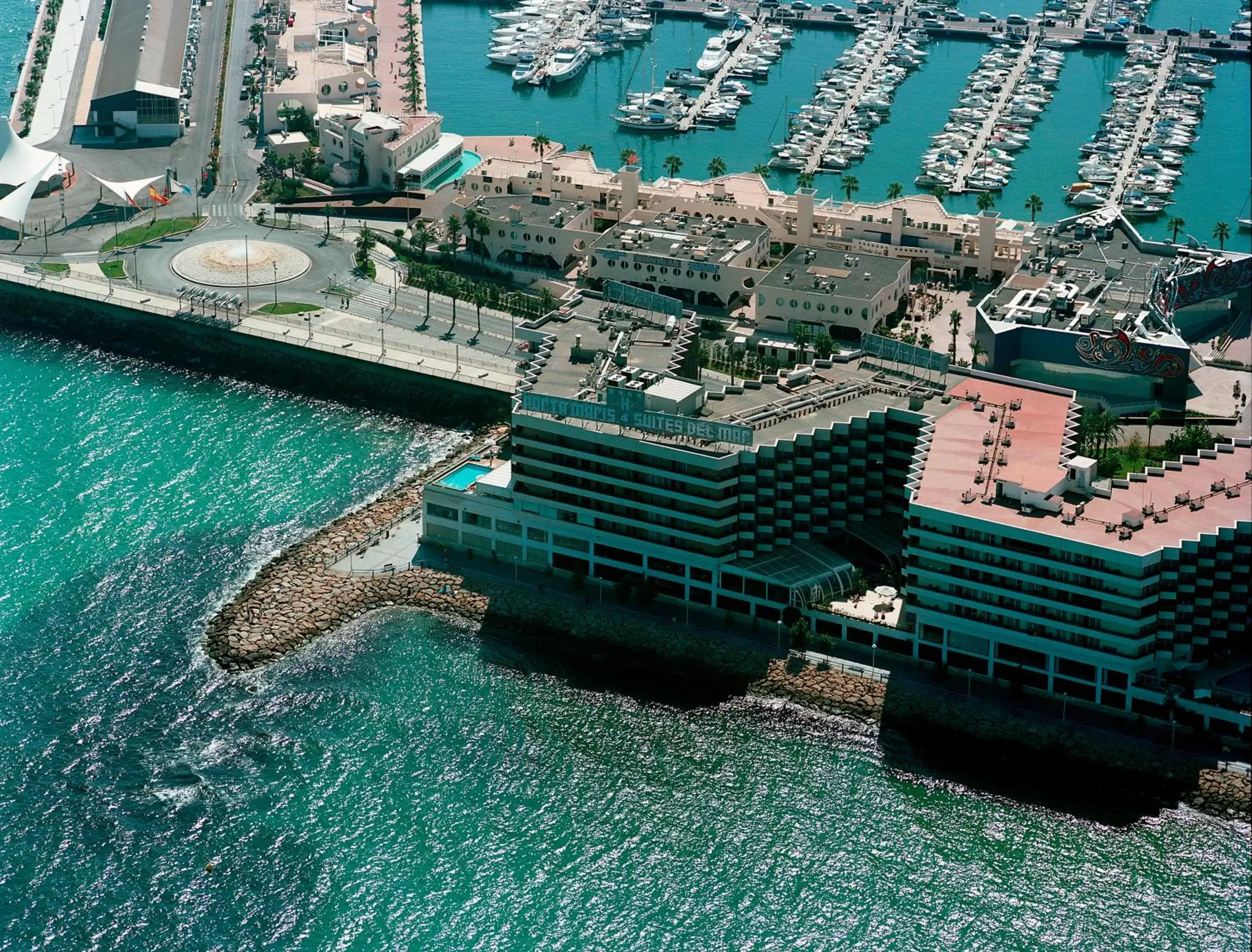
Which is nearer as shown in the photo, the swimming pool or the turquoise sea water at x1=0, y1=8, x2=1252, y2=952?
the turquoise sea water at x1=0, y1=8, x2=1252, y2=952

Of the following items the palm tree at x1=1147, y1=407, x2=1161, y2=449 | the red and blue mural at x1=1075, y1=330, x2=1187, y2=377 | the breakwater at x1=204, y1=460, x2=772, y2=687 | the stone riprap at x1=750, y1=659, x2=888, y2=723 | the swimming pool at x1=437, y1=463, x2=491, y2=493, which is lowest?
the breakwater at x1=204, y1=460, x2=772, y2=687

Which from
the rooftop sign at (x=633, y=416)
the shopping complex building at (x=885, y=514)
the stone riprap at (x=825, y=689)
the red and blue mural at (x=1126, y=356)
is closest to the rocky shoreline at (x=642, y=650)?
the stone riprap at (x=825, y=689)

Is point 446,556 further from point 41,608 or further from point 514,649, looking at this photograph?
point 41,608

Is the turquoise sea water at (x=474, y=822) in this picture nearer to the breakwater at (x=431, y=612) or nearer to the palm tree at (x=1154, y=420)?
the breakwater at (x=431, y=612)

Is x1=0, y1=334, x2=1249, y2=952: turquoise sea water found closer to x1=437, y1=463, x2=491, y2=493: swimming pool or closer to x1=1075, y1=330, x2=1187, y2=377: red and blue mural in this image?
x1=437, y1=463, x2=491, y2=493: swimming pool

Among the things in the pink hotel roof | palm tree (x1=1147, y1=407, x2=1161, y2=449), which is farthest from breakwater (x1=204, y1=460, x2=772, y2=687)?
palm tree (x1=1147, y1=407, x2=1161, y2=449)

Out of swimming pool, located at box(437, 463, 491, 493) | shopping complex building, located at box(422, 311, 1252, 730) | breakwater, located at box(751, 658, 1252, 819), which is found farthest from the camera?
swimming pool, located at box(437, 463, 491, 493)

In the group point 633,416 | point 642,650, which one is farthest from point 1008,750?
point 633,416
